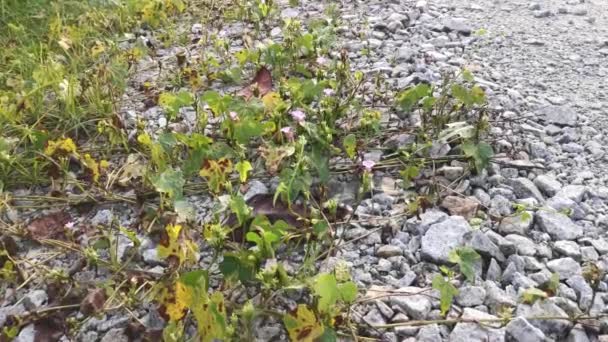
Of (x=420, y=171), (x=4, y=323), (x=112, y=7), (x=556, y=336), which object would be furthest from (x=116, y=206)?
(x=112, y=7)

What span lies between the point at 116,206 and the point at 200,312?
60 centimetres

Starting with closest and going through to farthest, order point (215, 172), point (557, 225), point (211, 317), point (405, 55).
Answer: point (211, 317) → point (557, 225) → point (215, 172) → point (405, 55)

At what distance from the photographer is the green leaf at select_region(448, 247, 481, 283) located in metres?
1.44

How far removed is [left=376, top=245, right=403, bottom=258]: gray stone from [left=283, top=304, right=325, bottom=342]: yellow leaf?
327mm

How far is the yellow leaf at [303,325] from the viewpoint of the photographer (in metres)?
1.27

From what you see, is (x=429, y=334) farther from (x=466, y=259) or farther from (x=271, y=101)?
(x=271, y=101)

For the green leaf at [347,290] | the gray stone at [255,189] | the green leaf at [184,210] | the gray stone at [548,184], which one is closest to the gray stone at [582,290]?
the gray stone at [548,184]

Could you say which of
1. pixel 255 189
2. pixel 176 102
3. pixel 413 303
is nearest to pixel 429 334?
pixel 413 303

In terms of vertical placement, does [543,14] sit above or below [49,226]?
above

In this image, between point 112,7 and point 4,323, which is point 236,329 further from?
point 112,7

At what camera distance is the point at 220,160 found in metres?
1.71

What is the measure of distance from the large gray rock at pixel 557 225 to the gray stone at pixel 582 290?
0.16 m

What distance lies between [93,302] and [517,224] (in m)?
1.00

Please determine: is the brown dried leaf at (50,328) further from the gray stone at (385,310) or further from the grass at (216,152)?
the gray stone at (385,310)
